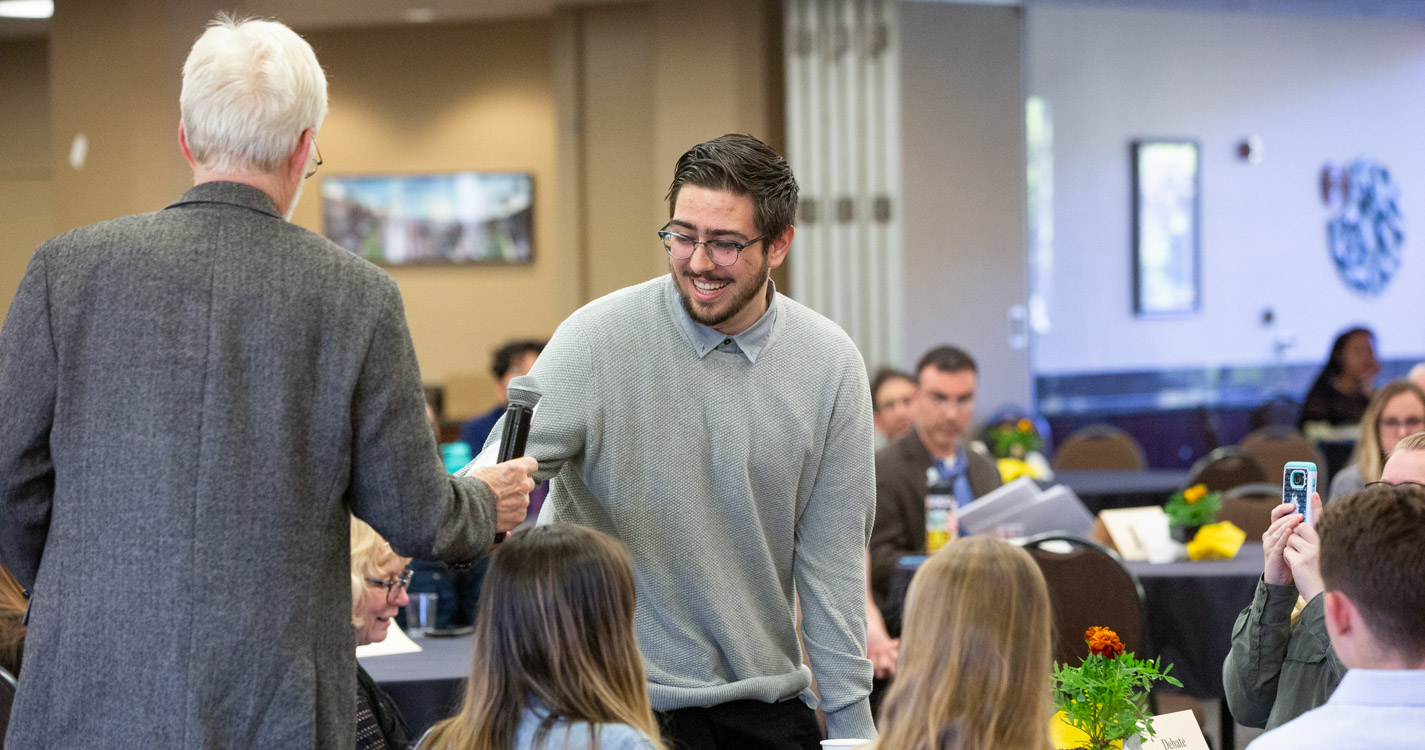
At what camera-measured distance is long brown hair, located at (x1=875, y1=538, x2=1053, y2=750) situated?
1.72 m

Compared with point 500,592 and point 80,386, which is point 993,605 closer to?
point 500,592

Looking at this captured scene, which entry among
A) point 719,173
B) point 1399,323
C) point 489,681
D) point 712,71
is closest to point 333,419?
point 489,681

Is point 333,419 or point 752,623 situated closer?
point 333,419

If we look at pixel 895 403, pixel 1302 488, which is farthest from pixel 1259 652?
pixel 895 403

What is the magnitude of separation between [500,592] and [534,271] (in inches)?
358

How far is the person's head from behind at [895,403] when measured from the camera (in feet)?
19.2

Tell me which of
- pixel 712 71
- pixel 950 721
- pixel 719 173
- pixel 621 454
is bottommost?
pixel 950 721

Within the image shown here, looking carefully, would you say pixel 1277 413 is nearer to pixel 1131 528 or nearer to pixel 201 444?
pixel 1131 528

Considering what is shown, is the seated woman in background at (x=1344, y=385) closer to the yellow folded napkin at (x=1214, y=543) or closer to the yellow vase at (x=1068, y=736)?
the yellow folded napkin at (x=1214, y=543)

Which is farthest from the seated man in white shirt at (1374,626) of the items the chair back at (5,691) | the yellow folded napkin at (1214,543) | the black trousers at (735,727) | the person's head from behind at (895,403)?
the person's head from behind at (895,403)

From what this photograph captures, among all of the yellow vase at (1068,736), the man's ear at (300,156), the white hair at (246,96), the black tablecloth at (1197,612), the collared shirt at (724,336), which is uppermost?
the white hair at (246,96)

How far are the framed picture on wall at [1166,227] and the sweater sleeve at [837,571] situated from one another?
8637 mm

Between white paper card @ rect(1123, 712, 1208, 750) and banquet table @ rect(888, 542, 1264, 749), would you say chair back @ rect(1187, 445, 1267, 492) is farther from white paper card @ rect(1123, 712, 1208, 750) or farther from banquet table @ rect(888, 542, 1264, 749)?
white paper card @ rect(1123, 712, 1208, 750)

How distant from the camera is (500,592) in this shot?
1858mm
